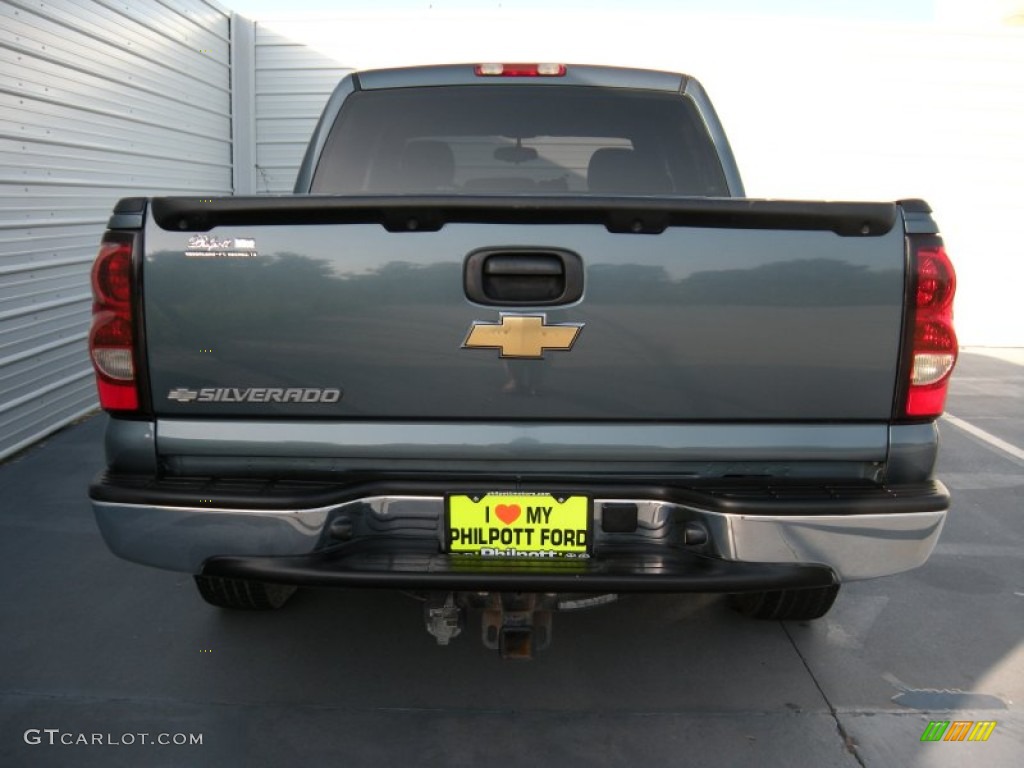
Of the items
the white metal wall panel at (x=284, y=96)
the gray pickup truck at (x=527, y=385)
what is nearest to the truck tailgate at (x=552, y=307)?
the gray pickup truck at (x=527, y=385)

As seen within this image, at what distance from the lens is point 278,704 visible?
2820 mm

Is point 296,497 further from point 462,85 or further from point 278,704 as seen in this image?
point 462,85

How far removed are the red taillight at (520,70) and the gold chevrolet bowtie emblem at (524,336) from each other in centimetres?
163

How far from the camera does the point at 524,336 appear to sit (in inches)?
89.1

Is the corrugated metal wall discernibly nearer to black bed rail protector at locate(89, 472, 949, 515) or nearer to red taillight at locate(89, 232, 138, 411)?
red taillight at locate(89, 232, 138, 411)

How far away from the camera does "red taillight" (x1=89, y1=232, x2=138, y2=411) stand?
2.30 m

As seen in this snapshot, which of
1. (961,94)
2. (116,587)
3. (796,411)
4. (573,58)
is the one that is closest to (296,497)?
(796,411)

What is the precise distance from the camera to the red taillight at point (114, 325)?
2.30m

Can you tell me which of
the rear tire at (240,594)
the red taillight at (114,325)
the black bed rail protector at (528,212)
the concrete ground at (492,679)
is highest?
the black bed rail protector at (528,212)

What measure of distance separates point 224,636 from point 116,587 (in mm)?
719

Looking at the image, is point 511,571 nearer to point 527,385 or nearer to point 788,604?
point 527,385

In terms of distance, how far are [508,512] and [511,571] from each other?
15 centimetres

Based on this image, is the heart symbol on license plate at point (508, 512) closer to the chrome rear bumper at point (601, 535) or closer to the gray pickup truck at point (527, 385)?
the gray pickup truck at point (527, 385)

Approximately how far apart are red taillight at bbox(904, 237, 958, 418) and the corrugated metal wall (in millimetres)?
5027
